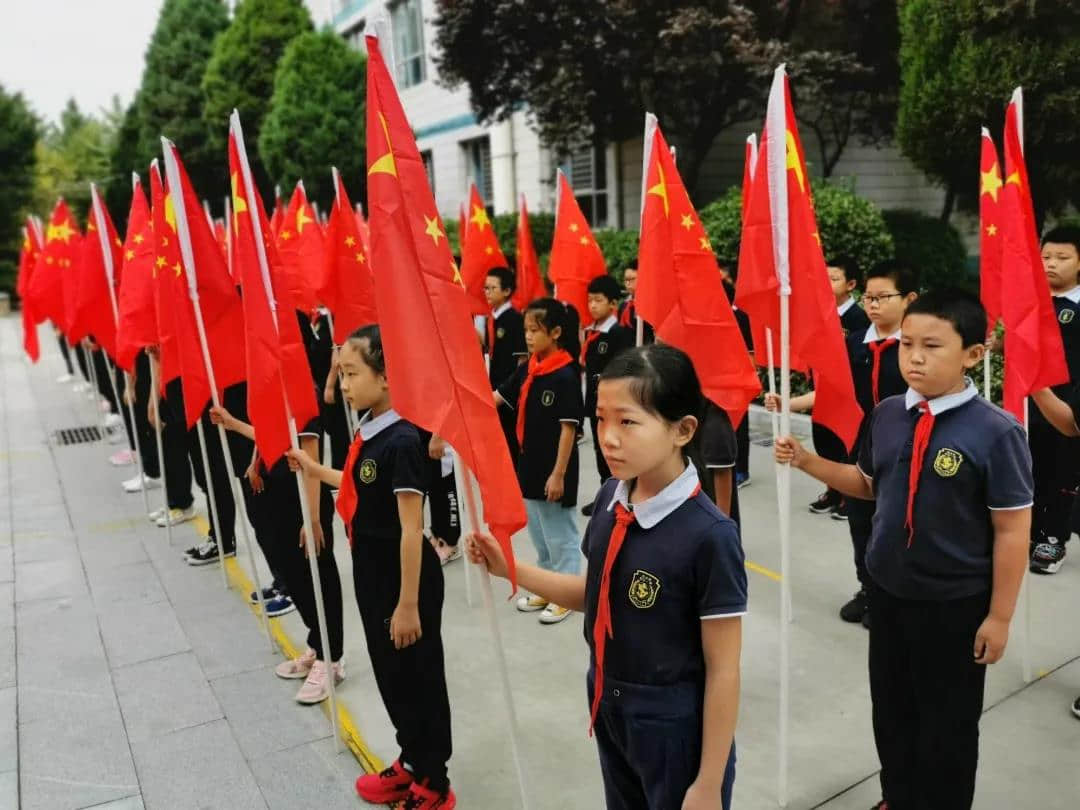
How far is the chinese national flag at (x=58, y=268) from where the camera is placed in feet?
29.9

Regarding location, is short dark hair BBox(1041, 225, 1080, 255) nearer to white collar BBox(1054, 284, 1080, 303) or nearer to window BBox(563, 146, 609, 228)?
white collar BBox(1054, 284, 1080, 303)

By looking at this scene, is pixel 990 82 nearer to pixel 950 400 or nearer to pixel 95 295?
pixel 950 400

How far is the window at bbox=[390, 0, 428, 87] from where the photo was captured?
22.0 metres

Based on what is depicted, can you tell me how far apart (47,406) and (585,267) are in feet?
31.2

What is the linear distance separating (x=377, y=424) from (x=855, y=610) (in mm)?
2807

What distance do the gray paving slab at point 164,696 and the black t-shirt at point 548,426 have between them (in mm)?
1876

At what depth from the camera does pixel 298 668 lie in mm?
4316

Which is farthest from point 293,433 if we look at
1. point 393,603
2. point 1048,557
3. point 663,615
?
point 1048,557

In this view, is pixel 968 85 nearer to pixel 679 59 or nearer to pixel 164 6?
pixel 679 59

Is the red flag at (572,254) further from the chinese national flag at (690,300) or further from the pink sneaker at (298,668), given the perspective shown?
the pink sneaker at (298,668)

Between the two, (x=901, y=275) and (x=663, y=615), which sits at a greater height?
(x=901, y=275)

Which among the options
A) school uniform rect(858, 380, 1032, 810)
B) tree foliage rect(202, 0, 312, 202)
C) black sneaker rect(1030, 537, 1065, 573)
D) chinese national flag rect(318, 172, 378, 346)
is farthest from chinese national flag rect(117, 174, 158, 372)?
tree foliage rect(202, 0, 312, 202)

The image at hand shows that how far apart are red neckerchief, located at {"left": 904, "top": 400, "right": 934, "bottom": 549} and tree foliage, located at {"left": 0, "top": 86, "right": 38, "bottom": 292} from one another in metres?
38.5

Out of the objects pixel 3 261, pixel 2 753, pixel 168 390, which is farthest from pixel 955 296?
pixel 3 261
